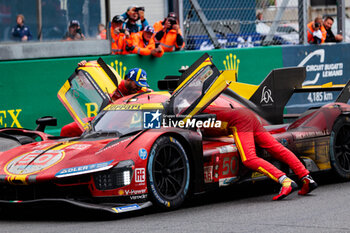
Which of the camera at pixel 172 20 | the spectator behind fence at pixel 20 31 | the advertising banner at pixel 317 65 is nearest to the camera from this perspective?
the spectator behind fence at pixel 20 31

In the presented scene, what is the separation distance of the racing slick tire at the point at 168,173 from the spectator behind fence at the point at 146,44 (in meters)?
5.03

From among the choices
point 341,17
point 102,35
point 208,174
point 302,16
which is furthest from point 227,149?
point 341,17

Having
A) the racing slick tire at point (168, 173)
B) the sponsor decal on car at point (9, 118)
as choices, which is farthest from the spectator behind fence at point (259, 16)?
the racing slick tire at point (168, 173)

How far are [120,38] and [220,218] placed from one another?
6.02m

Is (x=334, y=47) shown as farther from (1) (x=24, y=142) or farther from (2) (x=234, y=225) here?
(2) (x=234, y=225)

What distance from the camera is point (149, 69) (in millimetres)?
12609

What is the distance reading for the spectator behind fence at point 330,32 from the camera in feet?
51.8

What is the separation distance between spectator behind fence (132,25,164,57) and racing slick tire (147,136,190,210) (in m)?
5.03

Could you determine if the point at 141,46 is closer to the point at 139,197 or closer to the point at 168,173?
the point at 168,173

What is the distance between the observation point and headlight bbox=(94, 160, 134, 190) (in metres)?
7.12

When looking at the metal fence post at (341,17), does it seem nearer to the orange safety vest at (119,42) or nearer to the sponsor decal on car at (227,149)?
the orange safety vest at (119,42)

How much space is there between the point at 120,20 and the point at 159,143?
211 inches

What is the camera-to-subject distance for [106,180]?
7133 mm

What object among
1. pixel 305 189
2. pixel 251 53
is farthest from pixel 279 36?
pixel 305 189
